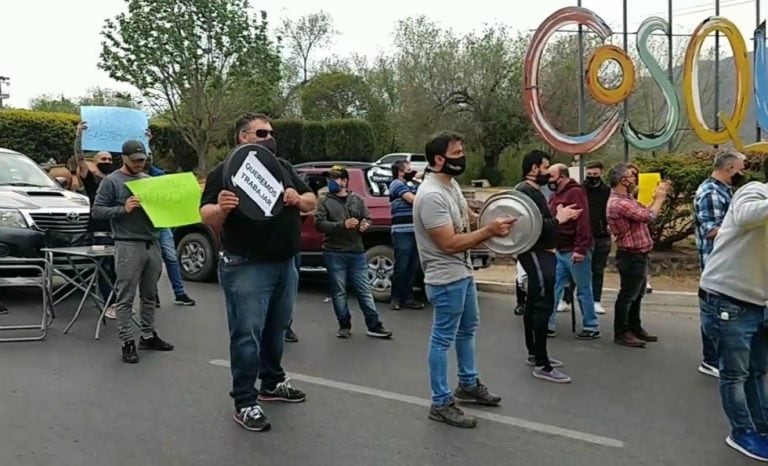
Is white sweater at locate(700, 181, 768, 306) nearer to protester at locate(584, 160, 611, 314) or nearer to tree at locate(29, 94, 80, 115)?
protester at locate(584, 160, 611, 314)

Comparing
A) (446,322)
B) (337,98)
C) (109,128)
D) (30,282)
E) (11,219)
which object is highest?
(337,98)

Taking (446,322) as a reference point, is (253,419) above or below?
below

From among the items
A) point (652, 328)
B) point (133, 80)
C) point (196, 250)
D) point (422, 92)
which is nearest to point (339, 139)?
point (422, 92)

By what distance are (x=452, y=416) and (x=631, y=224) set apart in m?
3.12

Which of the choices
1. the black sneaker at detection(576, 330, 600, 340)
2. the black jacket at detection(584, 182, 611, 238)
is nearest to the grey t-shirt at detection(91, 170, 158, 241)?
the black sneaker at detection(576, 330, 600, 340)

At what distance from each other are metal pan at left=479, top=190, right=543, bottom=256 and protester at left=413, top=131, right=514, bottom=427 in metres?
0.11

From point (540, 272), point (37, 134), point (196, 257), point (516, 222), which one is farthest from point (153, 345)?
point (37, 134)

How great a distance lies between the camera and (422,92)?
3472 centimetres

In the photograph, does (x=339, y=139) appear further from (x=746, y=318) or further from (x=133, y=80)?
(x=746, y=318)

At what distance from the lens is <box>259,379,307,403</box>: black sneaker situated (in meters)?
5.20

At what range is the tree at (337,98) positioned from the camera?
4091cm

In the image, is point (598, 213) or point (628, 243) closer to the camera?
point (628, 243)

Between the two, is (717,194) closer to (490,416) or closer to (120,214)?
(490,416)

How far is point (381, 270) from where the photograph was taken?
30.5 ft
